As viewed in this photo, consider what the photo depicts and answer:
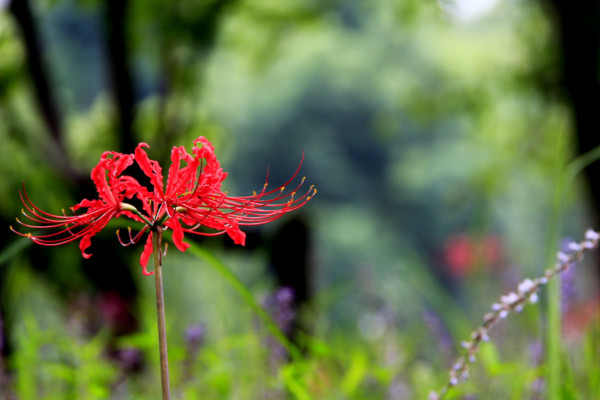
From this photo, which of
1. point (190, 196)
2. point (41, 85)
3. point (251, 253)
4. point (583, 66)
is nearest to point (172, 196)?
point (190, 196)

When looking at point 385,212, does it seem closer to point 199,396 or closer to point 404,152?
point 404,152

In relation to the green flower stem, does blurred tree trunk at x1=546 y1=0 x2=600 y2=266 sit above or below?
above

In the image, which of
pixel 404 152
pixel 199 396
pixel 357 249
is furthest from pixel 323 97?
pixel 199 396

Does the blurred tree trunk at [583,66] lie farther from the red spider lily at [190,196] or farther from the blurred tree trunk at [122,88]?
the red spider lily at [190,196]

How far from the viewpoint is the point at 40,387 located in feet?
5.10

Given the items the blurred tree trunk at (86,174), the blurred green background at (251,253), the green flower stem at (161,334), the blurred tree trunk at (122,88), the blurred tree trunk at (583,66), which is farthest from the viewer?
the blurred tree trunk at (583,66)

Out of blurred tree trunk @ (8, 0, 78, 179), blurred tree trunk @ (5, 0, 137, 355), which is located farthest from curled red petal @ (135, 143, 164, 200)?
blurred tree trunk @ (8, 0, 78, 179)

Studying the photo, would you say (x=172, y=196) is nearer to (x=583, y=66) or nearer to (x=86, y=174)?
(x=86, y=174)

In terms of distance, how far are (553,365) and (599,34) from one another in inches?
172

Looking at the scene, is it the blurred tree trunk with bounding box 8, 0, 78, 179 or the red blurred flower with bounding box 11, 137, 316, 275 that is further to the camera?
the blurred tree trunk with bounding box 8, 0, 78, 179

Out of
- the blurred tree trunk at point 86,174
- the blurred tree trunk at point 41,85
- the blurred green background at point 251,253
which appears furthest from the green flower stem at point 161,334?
the blurred tree trunk at point 41,85

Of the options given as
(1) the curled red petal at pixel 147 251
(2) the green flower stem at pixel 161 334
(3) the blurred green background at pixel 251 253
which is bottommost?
(2) the green flower stem at pixel 161 334

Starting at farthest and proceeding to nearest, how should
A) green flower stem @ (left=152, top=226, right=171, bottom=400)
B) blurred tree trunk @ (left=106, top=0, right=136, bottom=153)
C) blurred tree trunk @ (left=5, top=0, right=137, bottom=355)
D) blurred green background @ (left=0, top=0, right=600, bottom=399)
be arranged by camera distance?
blurred tree trunk @ (left=106, top=0, right=136, bottom=153) → blurred tree trunk @ (left=5, top=0, right=137, bottom=355) → blurred green background @ (left=0, top=0, right=600, bottom=399) → green flower stem @ (left=152, top=226, right=171, bottom=400)

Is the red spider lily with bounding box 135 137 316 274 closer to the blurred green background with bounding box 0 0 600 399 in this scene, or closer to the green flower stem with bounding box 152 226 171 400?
the green flower stem with bounding box 152 226 171 400
